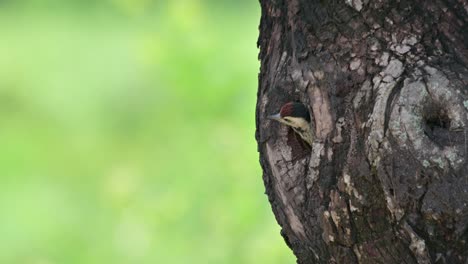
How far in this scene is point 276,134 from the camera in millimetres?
3098

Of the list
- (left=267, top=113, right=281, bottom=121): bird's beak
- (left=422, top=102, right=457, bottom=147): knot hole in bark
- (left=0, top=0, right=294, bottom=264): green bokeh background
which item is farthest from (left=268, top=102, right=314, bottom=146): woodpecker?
(left=0, top=0, right=294, bottom=264): green bokeh background

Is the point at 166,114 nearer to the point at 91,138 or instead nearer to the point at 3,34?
the point at 91,138

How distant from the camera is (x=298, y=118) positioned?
2961 mm

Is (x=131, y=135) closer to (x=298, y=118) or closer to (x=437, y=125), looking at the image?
(x=298, y=118)

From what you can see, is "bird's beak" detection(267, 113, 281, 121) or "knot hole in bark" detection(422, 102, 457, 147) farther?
"bird's beak" detection(267, 113, 281, 121)


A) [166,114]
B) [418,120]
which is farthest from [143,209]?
[418,120]

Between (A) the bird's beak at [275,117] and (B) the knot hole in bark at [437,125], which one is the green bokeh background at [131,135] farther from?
(B) the knot hole in bark at [437,125]

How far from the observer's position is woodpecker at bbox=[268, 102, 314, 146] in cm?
294

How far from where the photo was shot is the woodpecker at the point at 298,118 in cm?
294

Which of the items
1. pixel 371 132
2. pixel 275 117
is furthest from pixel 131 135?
pixel 371 132

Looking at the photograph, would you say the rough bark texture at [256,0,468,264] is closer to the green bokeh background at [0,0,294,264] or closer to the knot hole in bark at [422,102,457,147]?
the knot hole in bark at [422,102,457,147]

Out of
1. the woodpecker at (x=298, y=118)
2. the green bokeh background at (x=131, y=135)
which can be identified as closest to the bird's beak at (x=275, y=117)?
the woodpecker at (x=298, y=118)

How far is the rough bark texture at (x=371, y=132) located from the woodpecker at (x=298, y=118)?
24mm

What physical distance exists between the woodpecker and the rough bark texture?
24mm
